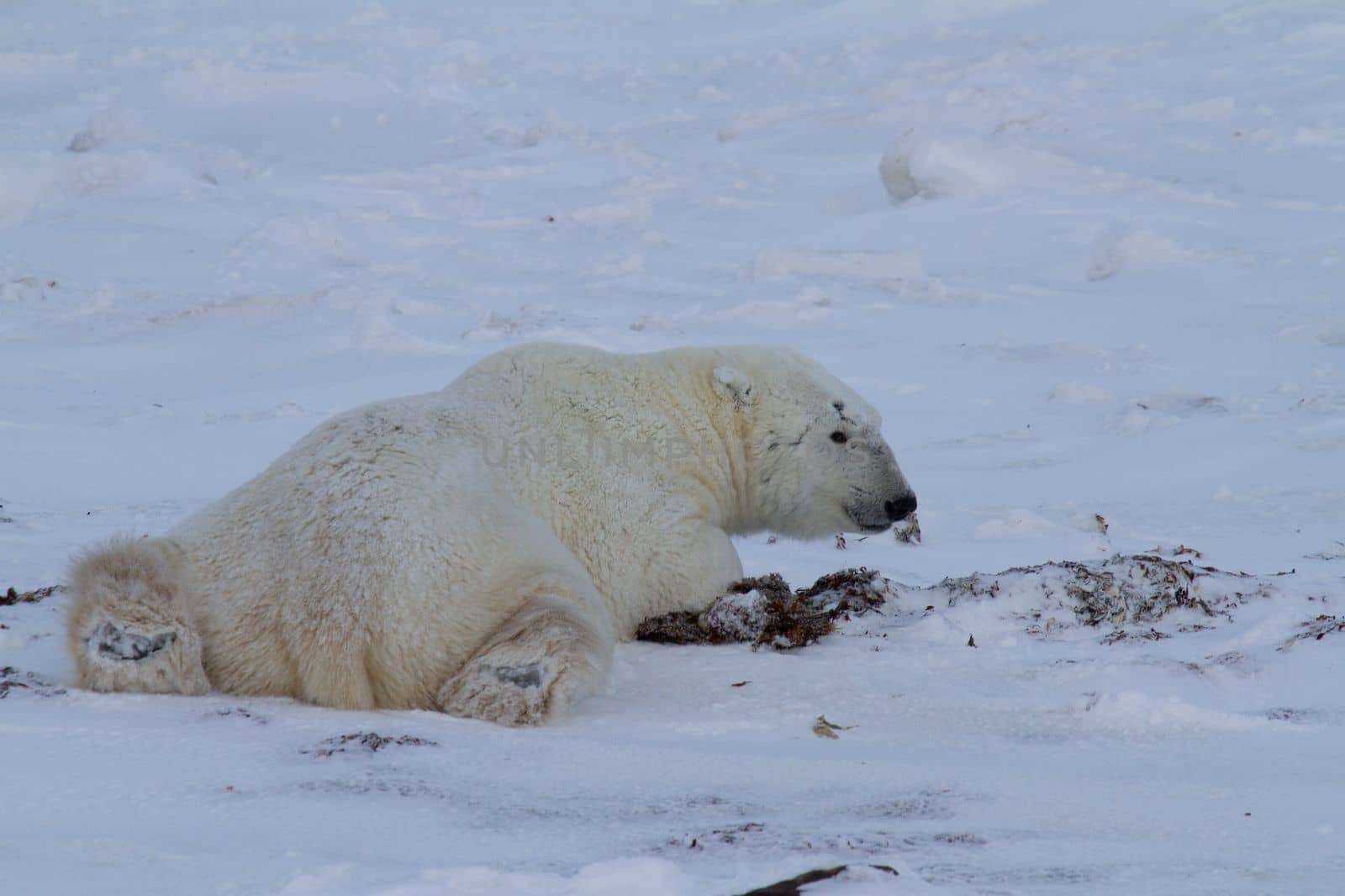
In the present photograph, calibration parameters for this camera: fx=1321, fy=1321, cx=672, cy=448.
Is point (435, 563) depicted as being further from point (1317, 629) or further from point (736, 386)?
point (1317, 629)

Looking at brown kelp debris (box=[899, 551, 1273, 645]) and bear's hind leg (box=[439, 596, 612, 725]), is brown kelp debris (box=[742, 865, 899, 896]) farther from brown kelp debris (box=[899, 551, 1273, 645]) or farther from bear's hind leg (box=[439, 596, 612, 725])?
brown kelp debris (box=[899, 551, 1273, 645])

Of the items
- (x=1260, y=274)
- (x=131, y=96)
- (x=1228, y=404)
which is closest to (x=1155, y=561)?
(x=1228, y=404)

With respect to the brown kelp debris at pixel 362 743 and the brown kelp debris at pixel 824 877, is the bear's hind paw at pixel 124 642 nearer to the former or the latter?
the brown kelp debris at pixel 362 743

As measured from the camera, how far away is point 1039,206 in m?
10.9

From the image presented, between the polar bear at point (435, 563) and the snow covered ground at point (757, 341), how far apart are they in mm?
144

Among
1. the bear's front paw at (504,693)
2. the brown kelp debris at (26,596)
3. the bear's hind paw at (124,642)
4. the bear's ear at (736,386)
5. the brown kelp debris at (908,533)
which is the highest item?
the bear's ear at (736,386)

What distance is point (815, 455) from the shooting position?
183 inches

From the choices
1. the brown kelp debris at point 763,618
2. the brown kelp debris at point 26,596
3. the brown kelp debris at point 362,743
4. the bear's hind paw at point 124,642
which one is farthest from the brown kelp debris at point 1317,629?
the brown kelp debris at point 26,596

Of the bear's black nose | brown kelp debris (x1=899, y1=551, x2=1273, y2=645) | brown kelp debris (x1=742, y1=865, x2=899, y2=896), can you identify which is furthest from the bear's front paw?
the bear's black nose

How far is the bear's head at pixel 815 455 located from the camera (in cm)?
464

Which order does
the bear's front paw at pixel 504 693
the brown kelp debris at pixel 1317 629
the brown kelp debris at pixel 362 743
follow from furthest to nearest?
the brown kelp debris at pixel 1317 629, the bear's front paw at pixel 504 693, the brown kelp debris at pixel 362 743

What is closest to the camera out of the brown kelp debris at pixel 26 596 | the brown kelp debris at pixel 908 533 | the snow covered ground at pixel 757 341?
the snow covered ground at pixel 757 341

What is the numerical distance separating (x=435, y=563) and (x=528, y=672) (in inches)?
14.4

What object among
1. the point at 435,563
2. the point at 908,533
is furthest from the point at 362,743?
the point at 908,533
